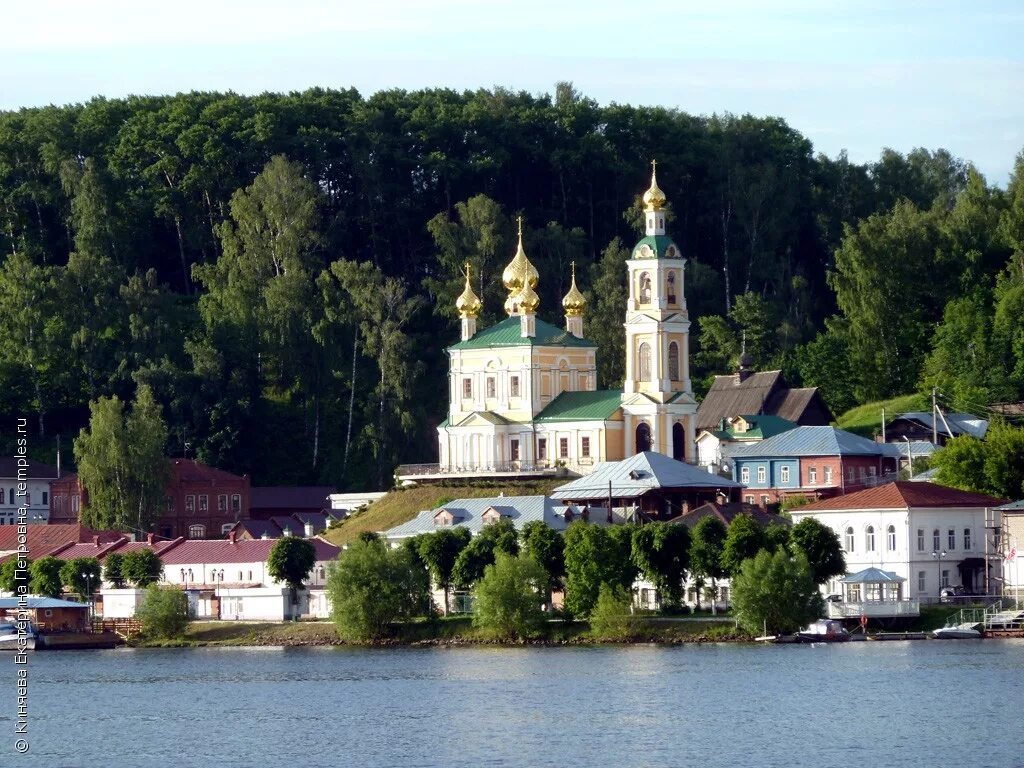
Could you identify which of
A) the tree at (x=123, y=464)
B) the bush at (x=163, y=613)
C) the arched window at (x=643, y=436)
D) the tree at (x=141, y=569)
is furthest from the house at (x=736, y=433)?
the bush at (x=163, y=613)

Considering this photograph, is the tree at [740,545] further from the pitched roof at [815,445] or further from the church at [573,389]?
the church at [573,389]

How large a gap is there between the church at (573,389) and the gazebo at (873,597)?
2214 centimetres

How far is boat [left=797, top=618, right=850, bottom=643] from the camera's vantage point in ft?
259

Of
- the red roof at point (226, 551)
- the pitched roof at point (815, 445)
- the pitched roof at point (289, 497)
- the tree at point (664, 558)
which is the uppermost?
the pitched roof at point (815, 445)

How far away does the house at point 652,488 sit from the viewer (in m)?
95.2

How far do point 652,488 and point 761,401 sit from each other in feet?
53.6

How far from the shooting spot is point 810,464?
331 ft

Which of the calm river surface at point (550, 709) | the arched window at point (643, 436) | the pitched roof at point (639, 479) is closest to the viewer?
the calm river surface at point (550, 709)

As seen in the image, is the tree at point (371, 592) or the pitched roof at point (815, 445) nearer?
the tree at point (371, 592)

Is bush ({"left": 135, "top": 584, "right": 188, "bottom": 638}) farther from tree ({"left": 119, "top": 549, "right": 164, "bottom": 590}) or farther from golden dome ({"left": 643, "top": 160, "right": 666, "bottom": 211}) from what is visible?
golden dome ({"left": 643, "top": 160, "right": 666, "bottom": 211})

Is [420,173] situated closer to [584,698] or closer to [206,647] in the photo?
[206,647]

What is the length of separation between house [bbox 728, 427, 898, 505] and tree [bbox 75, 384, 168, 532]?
75.7 ft

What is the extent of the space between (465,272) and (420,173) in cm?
1169

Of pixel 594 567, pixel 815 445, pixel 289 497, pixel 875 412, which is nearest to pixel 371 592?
pixel 594 567
